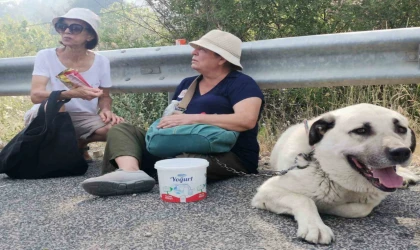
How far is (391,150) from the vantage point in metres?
2.39

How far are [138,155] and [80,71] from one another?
1332mm

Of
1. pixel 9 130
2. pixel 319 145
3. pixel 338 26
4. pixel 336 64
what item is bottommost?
pixel 9 130

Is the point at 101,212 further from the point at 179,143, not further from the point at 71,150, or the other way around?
the point at 71,150

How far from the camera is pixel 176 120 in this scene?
3496mm

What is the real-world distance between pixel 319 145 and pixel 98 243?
4.65ft

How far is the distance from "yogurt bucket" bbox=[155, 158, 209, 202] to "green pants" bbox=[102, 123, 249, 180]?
1.25ft

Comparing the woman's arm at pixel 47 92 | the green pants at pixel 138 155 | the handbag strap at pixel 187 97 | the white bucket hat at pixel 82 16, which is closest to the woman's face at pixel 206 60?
the handbag strap at pixel 187 97

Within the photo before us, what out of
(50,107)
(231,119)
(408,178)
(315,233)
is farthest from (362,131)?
(50,107)

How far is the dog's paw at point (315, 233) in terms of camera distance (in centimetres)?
219

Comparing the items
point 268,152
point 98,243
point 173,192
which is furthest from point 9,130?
point 98,243

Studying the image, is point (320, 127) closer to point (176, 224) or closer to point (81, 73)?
point (176, 224)

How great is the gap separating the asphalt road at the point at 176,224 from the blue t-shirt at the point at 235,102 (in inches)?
17.5

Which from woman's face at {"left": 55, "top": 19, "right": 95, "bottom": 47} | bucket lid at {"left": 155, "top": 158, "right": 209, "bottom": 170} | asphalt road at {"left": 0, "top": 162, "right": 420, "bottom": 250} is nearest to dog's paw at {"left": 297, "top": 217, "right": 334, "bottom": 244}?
asphalt road at {"left": 0, "top": 162, "right": 420, "bottom": 250}

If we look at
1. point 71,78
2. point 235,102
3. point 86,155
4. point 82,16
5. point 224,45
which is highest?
point 82,16
